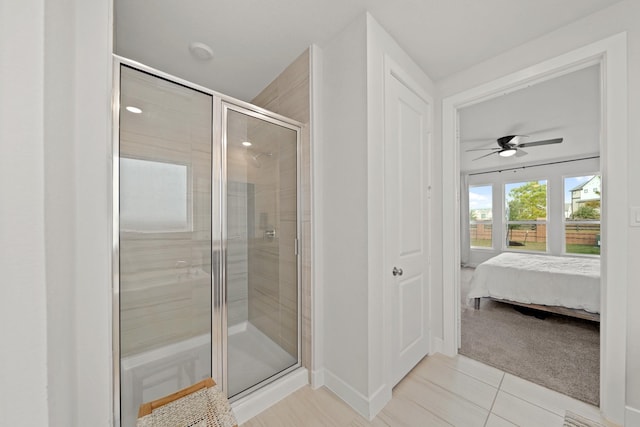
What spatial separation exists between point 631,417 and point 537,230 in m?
5.04

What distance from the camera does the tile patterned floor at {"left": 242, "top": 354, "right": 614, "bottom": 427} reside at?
1.45m

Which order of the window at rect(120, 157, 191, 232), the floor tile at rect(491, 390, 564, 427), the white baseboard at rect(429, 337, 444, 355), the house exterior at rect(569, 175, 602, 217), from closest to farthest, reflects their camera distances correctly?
the window at rect(120, 157, 191, 232), the floor tile at rect(491, 390, 564, 427), the white baseboard at rect(429, 337, 444, 355), the house exterior at rect(569, 175, 602, 217)

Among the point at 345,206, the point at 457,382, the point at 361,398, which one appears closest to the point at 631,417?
the point at 457,382

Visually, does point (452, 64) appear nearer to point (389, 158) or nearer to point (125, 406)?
point (389, 158)

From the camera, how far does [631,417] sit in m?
1.35

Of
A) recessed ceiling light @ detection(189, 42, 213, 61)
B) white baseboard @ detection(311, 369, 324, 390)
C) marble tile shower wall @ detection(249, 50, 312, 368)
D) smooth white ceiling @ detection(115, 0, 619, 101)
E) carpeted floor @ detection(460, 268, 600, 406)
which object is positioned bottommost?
carpeted floor @ detection(460, 268, 600, 406)

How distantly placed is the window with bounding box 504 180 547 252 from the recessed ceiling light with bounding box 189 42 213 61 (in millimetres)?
6564

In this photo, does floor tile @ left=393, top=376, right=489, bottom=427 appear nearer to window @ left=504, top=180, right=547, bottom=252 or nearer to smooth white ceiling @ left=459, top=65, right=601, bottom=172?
smooth white ceiling @ left=459, top=65, right=601, bottom=172

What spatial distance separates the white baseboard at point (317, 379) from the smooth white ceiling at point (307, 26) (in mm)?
2441

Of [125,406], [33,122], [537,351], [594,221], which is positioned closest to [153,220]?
[33,122]

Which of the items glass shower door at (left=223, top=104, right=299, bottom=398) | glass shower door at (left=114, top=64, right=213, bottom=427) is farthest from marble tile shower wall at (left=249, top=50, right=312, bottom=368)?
glass shower door at (left=114, top=64, right=213, bottom=427)

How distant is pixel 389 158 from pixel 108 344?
1.79 m

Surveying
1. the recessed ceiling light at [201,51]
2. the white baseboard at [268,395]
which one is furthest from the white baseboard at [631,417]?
the recessed ceiling light at [201,51]

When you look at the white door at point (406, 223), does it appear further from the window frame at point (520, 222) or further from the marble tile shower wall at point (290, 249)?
the window frame at point (520, 222)
